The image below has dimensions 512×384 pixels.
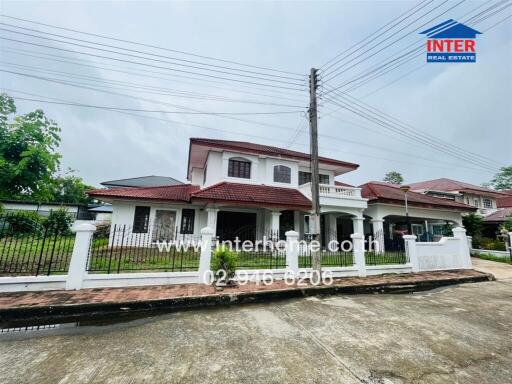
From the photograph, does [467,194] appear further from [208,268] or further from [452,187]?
[208,268]

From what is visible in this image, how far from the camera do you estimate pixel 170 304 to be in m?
4.92

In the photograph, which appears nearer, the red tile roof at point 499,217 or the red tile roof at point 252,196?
the red tile roof at point 252,196

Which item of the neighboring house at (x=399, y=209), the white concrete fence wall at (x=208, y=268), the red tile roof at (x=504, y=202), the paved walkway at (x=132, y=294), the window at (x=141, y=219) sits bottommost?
the paved walkway at (x=132, y=294)

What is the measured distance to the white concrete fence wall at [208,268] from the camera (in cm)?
529

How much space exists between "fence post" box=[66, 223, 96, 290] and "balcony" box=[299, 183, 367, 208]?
36.2ft

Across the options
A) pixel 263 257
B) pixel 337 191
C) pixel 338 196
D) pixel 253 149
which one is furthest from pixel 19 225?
pixel 337 191

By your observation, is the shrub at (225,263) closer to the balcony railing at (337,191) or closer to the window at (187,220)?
the window at (187,220)

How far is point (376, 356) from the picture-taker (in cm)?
309

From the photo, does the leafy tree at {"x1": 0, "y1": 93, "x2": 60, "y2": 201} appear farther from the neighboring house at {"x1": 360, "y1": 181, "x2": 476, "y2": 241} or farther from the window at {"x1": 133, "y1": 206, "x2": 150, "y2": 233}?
the neighboring house at {"x1": 360, "y1": 181, "x2": 476, "y2": 241}

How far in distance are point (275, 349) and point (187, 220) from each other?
38.5ft

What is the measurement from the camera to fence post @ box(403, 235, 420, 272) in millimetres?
9077

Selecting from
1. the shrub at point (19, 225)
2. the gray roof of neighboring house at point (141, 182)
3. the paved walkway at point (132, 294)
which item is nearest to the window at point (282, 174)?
the paved walkway at point (132, 294)

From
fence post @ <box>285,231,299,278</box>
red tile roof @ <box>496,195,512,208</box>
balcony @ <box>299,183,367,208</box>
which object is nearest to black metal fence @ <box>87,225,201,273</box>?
fence post @ <box>285,231,299,278</box>

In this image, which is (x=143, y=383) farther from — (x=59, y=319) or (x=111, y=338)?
(x=59, y=319)
